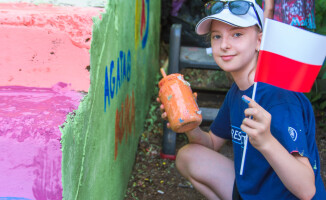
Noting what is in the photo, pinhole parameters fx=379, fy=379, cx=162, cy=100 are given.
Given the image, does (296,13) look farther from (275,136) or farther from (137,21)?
(275,136)

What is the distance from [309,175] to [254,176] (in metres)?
0.35

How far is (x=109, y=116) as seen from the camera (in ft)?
5.92

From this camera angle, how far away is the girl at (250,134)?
4.40 feet

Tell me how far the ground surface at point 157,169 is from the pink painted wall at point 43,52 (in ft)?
4.45

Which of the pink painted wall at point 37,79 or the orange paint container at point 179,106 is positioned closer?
the pink painted wall at point 37,79

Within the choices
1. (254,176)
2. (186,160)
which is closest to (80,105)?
(254,176)

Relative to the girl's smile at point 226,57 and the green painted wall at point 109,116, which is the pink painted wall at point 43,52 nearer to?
the green painted wall at point 109,116

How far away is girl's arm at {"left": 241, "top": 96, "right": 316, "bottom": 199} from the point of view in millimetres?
1296

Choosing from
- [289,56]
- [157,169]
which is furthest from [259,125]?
[157,169]

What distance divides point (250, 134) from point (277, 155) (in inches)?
4.8

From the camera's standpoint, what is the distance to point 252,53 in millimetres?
1651

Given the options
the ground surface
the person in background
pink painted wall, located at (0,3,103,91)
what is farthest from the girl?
the person in background

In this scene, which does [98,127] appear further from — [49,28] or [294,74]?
[294,74]

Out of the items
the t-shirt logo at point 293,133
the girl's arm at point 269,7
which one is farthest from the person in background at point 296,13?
the t-shirt logo at point 293,133
